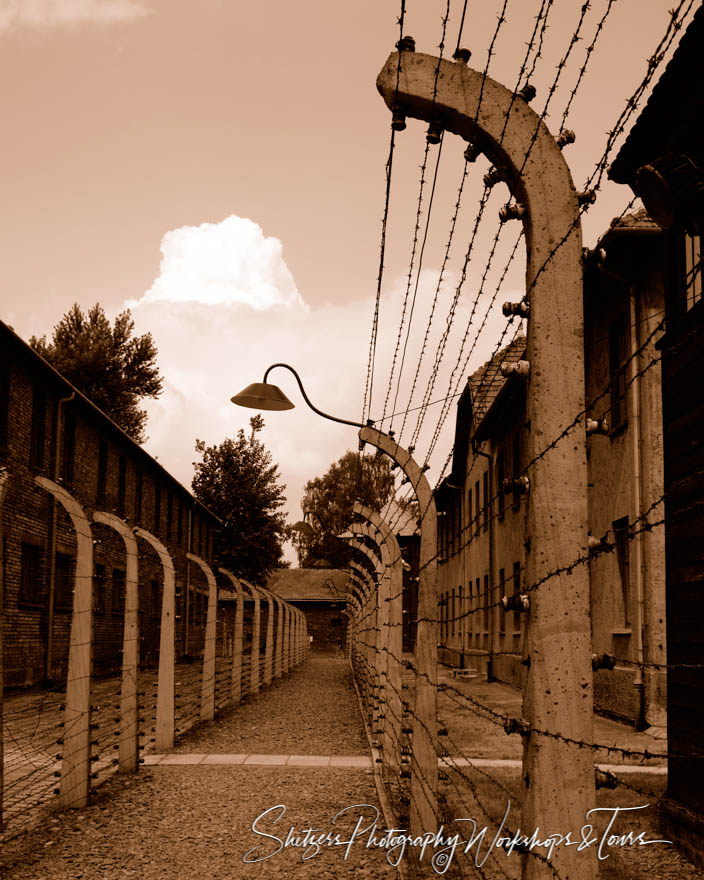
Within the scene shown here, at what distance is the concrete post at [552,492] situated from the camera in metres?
3.04

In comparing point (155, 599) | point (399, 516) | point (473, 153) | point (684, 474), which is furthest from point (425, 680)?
point (155, 599)

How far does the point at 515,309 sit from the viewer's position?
3432 mm

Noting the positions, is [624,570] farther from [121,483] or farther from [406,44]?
[121,483]

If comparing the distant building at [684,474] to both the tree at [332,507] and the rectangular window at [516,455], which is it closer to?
the rectangular window at [516,455]

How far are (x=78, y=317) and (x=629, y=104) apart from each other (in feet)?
161

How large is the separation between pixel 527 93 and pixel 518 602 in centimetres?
168

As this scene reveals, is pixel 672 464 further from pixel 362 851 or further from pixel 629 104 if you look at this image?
pixel 629 104

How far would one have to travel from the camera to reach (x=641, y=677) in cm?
1356

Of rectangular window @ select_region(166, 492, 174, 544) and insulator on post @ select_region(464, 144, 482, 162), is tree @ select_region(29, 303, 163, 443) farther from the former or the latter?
insulator on post @ select_region(464, 144, 482, 162)

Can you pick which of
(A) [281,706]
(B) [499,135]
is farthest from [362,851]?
(A) [281,706]

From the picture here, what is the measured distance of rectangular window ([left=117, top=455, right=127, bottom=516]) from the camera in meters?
30.0

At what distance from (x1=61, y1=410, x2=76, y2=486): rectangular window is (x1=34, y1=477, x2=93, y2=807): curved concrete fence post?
16.5 m

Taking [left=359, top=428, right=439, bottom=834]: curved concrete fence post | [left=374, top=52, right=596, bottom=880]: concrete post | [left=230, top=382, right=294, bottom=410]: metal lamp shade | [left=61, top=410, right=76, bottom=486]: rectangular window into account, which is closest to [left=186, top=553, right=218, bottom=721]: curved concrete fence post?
[left=230, top=382, right=294, bottom=410]: metal lamp shade

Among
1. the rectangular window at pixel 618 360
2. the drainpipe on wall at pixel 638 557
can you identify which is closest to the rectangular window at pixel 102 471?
the rectangular window at pixel 618 360
